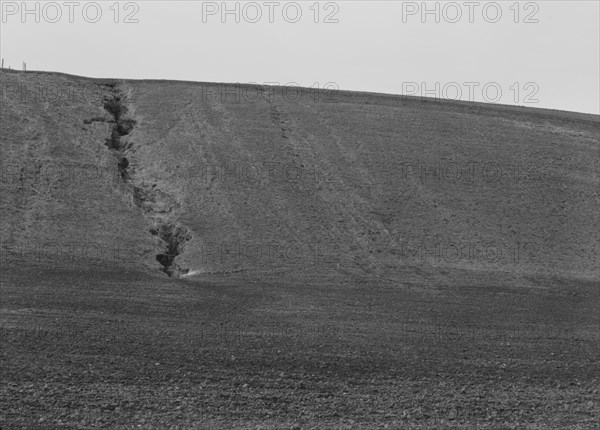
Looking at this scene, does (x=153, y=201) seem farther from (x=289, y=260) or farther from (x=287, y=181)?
(x=289, y=260)

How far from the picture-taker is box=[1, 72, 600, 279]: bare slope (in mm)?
25688

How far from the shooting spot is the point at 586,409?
57.9ft

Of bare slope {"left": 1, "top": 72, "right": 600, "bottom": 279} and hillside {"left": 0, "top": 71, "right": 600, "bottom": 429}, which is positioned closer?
hillside {"left": 0, "top": 71, "right": 600, "bottom": 429}

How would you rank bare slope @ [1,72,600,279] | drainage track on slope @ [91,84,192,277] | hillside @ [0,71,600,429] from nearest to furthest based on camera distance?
hillside @ [0,71,600,429], drainage track on slope @ [91,84,192,277], bare slope @ [1,72,600,279]

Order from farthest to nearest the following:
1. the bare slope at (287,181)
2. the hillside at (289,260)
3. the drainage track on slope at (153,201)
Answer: the bare slope at (287,181)
the drainage track on slope at (153,201)
the hillside at (289,260)

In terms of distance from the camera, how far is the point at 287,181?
3028 cm

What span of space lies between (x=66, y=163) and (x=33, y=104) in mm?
5226

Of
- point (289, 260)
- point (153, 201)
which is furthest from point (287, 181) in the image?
point (289, 260)

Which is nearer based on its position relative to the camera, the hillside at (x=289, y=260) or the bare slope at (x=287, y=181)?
the hillside at (x=289, y=260)

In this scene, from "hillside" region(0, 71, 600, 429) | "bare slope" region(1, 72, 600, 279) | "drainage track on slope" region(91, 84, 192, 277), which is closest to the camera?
"hillside" region(0, 71, 600, 429)

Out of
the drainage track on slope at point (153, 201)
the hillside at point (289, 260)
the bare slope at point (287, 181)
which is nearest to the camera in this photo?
the hillside at point (289, 260)

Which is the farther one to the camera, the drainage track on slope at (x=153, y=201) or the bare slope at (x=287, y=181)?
the bare slope at (x=287, y=181)

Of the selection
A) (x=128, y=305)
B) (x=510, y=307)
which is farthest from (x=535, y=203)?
(x=128, y=305)

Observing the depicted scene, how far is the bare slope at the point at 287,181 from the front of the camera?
25688 millimetres
